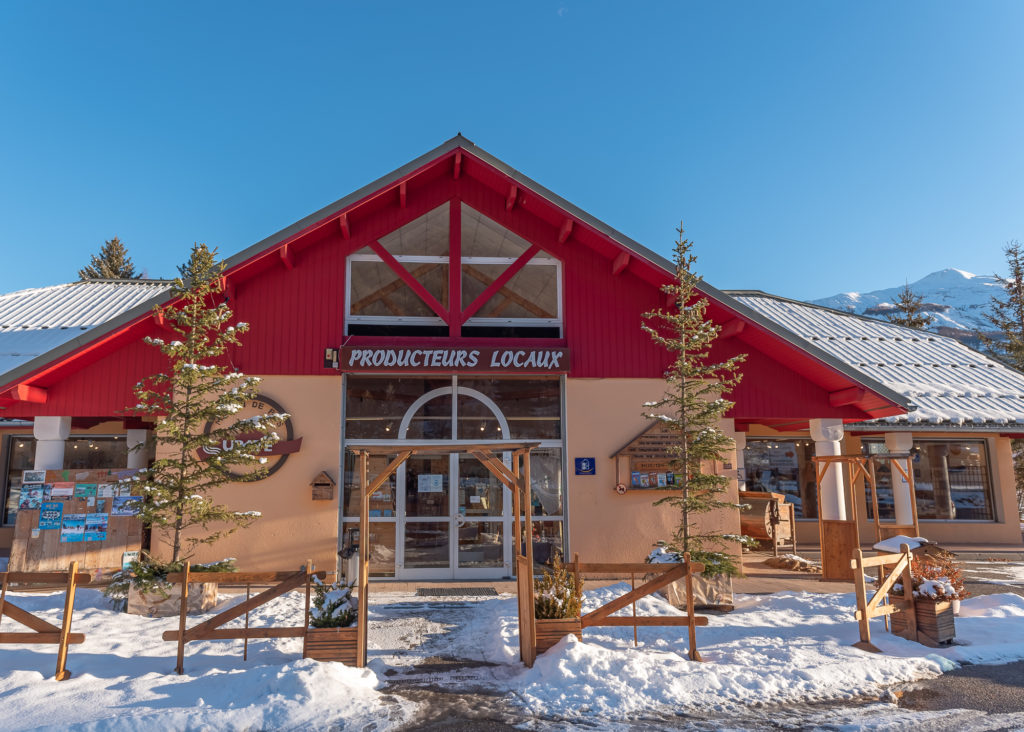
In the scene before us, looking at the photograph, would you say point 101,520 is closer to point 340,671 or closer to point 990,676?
point 340,671

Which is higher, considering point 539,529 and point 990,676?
point 539,529

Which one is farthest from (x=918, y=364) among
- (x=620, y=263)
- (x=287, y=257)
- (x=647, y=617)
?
(x=287, y=257)

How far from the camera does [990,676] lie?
6906 millimetres

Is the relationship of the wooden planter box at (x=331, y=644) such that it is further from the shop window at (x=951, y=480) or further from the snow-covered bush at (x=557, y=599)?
the shop window at (x=951, y=480)

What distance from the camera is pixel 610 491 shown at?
11.8 metres

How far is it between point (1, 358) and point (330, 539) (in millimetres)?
9172

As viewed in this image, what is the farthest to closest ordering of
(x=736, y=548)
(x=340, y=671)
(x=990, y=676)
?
1. (x=736, y=548)
2. (x=990, y=676)
3. (x=340, y=671)

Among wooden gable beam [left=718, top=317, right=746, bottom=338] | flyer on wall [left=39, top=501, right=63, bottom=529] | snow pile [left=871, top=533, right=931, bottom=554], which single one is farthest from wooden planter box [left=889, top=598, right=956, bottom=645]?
flyer on wall [left=39, top=501, right=63, bottom=529]

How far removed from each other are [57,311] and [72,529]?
30.4 feet

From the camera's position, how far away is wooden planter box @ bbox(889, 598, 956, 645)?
25.5 feet

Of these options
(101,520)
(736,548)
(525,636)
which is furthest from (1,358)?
(736,548)

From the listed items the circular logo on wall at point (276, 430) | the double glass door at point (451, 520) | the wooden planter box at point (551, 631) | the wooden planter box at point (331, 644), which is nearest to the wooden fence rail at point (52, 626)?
the wooden planter box at point (331, 644)

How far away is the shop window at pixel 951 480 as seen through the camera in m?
17.1

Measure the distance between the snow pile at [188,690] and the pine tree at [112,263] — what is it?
44.7m
